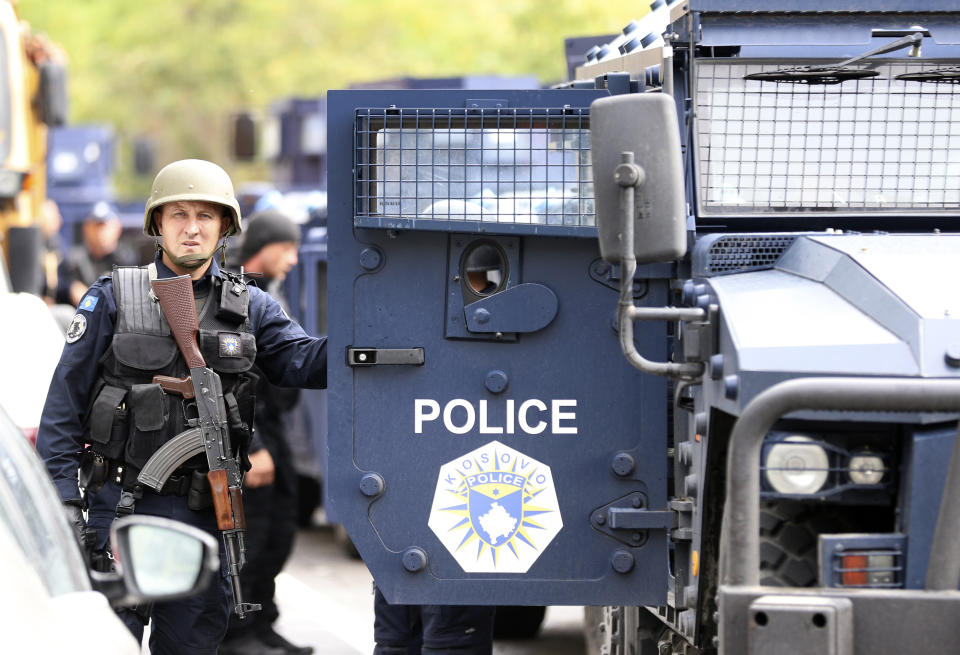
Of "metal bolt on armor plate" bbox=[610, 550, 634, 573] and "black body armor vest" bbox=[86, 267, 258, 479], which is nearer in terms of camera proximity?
"metal bolt on armor plate" bbox=[610, 550, 634, 573]

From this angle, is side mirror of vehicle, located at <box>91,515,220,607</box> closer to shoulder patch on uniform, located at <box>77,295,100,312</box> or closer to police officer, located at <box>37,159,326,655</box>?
police officer, located at <box>37,159,326,655</box>

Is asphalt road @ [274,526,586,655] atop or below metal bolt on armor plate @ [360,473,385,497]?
below

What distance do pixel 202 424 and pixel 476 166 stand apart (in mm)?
1144

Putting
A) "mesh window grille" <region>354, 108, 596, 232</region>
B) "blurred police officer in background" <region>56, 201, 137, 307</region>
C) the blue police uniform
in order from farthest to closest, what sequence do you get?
"blurred police officer in background" <region>56, 201, 137, 307</region>, the blue police uniform, "mesh window grille" <region>354, 108, 596, 232</region>

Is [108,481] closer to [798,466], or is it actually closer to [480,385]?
[480,385]

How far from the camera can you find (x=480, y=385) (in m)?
5.00

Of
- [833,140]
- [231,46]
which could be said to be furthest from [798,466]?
[231,46]

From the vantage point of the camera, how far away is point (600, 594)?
502 cm

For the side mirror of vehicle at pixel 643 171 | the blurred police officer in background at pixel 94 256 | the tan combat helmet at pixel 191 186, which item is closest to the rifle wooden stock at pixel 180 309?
the tan combat helmet at pixel 191 186

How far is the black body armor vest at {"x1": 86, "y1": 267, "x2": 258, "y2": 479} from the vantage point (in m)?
5.14

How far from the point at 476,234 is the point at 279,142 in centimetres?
1640

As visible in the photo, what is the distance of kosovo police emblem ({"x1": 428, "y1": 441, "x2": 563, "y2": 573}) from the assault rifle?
2.11 feet

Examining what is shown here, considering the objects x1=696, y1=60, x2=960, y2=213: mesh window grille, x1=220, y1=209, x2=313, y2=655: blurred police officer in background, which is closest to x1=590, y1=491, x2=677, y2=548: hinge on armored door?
x1=696, y1=60, x2=960, y2=213: mesh window grille

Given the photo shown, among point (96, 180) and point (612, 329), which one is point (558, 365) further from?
point (96, 180)
